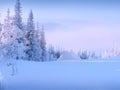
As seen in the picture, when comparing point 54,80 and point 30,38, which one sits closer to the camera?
point 54,80

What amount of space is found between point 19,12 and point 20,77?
2332 cm

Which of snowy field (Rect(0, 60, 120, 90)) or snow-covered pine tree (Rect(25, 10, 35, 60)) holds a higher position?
snow-covered pine tree (Rect(25, 10, 35, 60))

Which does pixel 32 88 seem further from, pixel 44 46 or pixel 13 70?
pixel 44 46

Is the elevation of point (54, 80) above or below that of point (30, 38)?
below

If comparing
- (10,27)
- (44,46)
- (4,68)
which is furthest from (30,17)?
(4,68)

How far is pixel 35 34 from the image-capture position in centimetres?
4653

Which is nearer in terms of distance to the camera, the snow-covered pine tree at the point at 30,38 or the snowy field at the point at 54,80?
the snowy field at the point at 54,80

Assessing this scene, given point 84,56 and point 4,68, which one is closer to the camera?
point 4,68

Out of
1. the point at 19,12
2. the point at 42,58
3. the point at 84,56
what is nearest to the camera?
the point at 19,12

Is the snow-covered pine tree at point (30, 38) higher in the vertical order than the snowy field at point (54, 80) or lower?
higher

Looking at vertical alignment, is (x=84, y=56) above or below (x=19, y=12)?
below

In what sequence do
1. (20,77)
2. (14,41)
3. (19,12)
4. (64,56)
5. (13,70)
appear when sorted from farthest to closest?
(64,56) < (19,12) < (14,41) < (13,70) < (20,77)

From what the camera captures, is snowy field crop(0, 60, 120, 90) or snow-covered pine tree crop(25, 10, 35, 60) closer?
snowy field crop(0, 60, 120, 90)

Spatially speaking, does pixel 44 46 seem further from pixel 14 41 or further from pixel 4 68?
pixel 4 68
